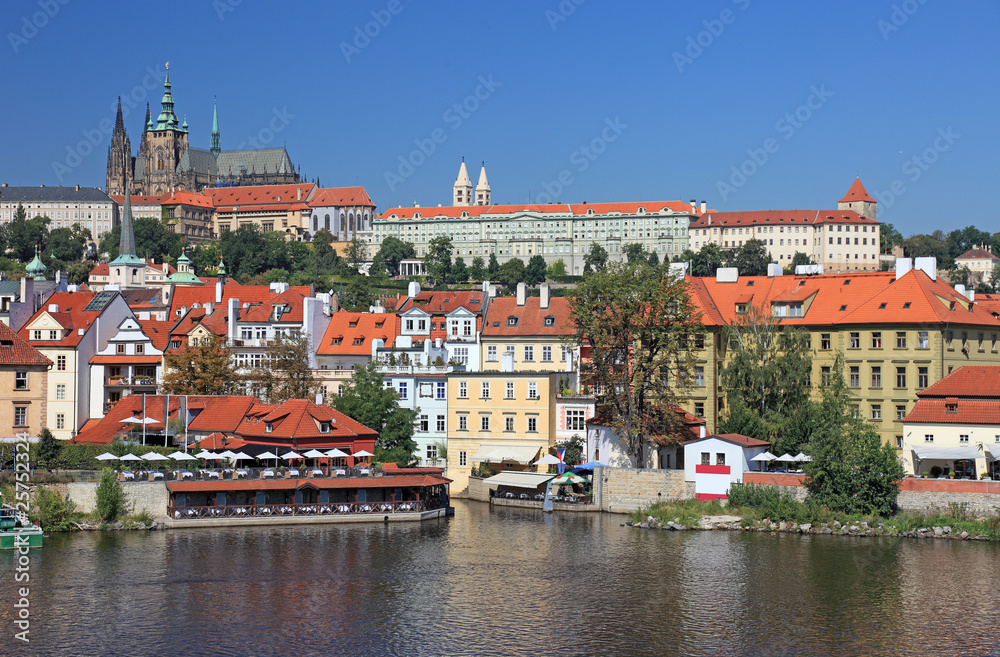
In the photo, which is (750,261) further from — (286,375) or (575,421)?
(575,421)

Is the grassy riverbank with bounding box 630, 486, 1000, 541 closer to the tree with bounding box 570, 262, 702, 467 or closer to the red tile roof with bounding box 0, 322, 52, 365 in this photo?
the tree with bounding box 570, 262, 702, 467

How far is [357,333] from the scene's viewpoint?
66875 millimetres

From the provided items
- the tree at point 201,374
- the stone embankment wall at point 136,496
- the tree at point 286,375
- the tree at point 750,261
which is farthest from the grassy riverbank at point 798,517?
the tree at point 750,261

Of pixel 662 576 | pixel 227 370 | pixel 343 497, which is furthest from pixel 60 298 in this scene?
pixel 662 576

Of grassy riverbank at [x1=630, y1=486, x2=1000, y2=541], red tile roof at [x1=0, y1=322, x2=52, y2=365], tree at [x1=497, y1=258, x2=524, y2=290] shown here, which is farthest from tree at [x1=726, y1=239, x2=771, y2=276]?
red tile roof at [x1=0, y1=322, x2=52, y2=365]

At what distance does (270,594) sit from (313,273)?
547 ft

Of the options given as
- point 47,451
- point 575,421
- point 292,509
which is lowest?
point 292,509

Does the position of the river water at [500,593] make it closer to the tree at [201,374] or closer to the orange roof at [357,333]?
the tree at [201,374]

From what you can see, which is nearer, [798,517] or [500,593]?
[500,593]

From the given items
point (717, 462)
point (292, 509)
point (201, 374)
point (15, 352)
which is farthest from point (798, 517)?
point (15, 352)

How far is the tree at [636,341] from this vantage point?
173 ft

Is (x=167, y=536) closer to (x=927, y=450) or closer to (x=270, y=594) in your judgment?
(x=270, y=594)

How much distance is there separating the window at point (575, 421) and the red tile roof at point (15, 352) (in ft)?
77.4

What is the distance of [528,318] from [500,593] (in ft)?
92.4
